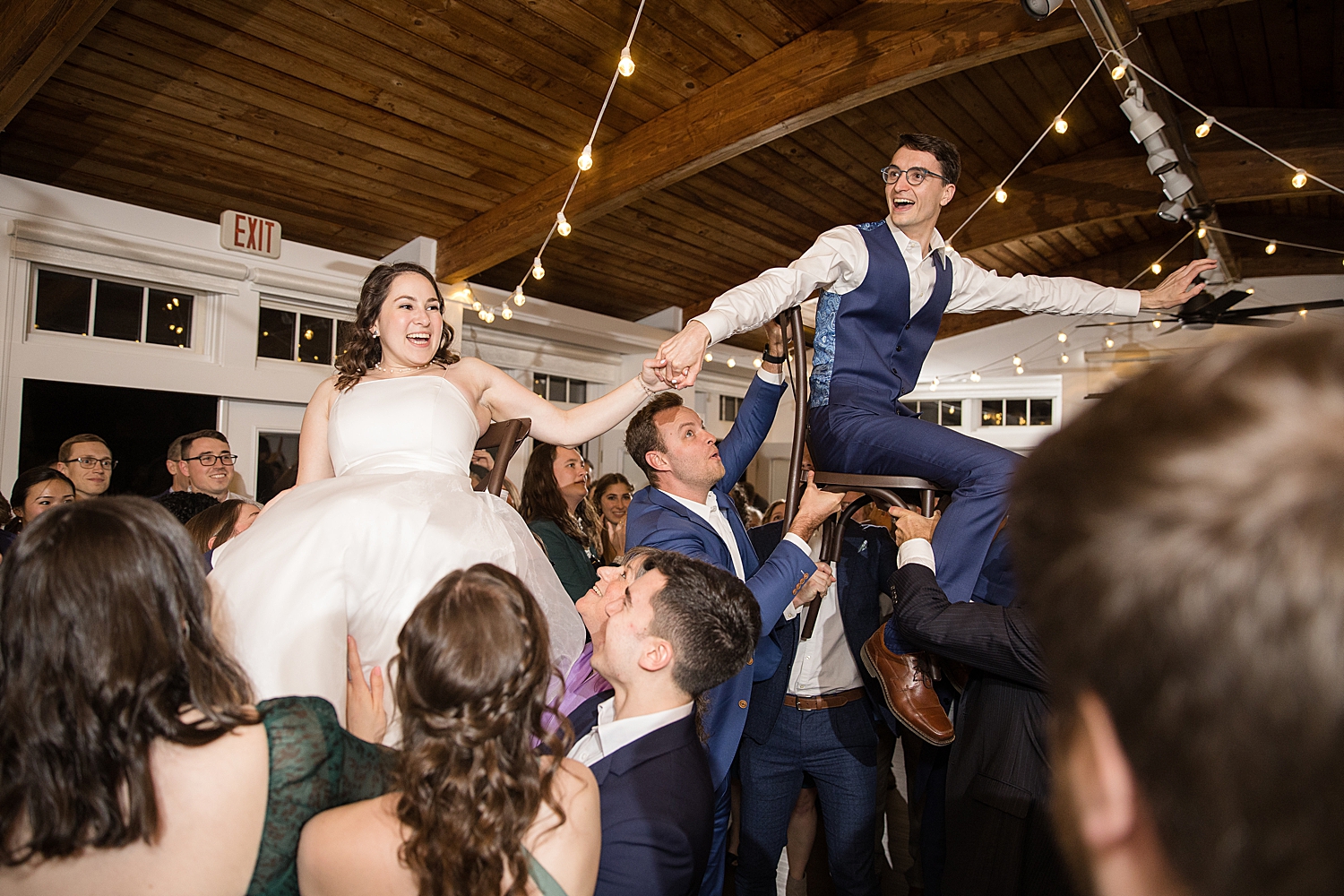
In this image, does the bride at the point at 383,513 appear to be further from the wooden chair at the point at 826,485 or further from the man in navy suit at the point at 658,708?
the wooden chair at the point at 826,485

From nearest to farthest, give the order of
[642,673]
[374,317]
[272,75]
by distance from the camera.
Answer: [642,673] → [374,317] → [272,75]

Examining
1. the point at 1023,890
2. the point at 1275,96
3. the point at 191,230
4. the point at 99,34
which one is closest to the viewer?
the point at 1023,890

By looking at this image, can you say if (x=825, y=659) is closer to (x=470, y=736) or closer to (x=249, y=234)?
(x=470, y=736)

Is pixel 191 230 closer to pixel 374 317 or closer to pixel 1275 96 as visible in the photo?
pixel 374 317

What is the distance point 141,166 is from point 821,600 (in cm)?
432

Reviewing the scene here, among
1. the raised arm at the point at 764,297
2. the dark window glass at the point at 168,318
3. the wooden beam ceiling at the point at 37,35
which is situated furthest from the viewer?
the dark window glass at the point at 168,318

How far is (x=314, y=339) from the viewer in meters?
5.88

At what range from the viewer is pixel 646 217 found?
22.0ft

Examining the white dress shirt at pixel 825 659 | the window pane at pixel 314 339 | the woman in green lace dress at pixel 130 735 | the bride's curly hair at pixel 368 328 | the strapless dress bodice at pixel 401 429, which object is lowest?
the white dress shirt at pixel 825 659

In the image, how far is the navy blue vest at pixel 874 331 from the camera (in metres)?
2.21

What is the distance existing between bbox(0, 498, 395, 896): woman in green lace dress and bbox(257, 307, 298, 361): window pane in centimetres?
497

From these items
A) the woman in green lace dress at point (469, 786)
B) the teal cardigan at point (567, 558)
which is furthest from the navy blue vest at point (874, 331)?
the teal cardigan at point (567, 558)

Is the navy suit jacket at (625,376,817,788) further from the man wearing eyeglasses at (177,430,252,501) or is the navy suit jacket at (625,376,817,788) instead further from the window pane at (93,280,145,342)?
the window pane at (93,280,145,342)

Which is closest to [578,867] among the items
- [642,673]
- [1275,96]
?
[642,673]
